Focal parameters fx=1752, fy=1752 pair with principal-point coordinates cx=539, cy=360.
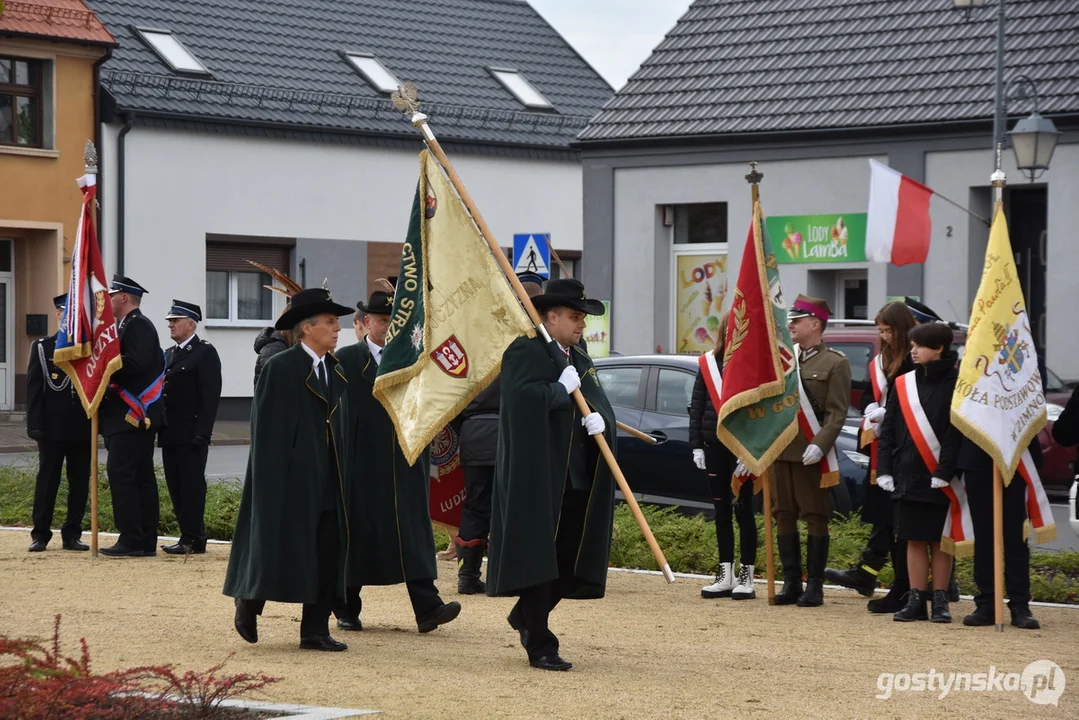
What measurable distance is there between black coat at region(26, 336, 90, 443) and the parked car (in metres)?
4.16

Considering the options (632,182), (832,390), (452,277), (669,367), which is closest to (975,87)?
(632,182)

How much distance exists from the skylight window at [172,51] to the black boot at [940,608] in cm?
2295

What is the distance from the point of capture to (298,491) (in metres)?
8.41

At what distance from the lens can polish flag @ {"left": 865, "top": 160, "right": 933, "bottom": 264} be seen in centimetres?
2062

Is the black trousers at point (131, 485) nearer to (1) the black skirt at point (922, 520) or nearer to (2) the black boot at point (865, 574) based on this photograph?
(2) the black boot at point (865, 574)

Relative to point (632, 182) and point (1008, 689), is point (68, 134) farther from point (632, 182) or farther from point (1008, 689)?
point (1008, 689)

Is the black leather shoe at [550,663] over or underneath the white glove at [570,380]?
underneath

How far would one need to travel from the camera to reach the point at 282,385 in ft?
27.8

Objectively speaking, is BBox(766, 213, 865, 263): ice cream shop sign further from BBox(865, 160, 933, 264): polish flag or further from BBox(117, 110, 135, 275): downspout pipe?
BBox(117, 110, 135, 275): downspout pipe

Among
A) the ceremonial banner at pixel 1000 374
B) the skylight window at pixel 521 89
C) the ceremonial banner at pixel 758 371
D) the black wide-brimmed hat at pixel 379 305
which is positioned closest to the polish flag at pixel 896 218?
the ceremonial banner at pixel 758 371

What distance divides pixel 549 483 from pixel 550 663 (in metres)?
0.80

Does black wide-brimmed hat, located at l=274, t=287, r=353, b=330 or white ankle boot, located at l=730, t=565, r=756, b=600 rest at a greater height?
black wide-brimmed hat, located at l=274, t=287, r=353, b=330

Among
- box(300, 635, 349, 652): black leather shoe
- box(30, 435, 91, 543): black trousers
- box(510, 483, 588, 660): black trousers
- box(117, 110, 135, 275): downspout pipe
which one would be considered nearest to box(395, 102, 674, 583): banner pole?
box(510, 483, 588, 660): black trousers

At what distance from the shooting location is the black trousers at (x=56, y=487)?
42.8 ft
